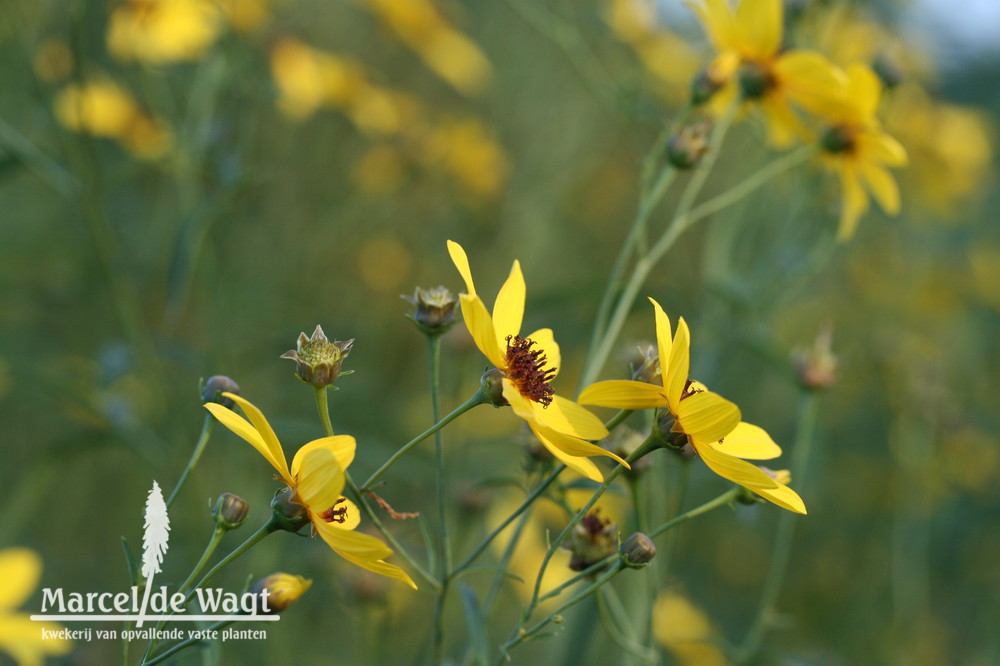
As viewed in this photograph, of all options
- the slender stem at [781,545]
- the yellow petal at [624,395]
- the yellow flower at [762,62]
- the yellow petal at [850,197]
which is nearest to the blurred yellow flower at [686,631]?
the slender stem at [781,545]

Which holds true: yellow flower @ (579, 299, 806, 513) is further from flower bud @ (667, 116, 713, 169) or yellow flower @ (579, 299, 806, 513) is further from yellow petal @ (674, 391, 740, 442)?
flower bud @ (667, 116, 713, 169)

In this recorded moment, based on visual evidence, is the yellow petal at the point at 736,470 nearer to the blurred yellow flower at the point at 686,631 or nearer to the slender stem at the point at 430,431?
the slender stem at the point at 430,431

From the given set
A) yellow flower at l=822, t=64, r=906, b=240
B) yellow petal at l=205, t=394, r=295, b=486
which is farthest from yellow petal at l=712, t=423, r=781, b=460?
yellow flower at l=822, t=64, r=906, b=240

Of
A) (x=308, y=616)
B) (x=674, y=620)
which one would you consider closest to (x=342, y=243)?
(x=308, y=616)

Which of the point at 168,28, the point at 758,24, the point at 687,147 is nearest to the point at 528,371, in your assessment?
the point at 687,147

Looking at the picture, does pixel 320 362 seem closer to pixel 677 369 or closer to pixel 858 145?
pixel 677 369

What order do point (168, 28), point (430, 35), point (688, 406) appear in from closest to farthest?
point (688, 406) < point (168, 28) < point (430, 35)
